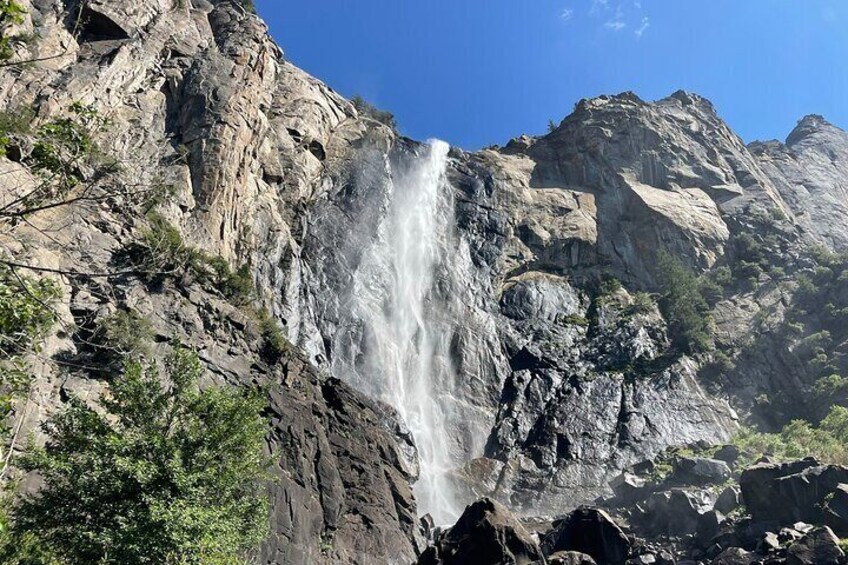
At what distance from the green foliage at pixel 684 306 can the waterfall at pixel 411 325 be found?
2107cm

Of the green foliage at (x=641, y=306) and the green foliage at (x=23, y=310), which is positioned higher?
the green foliage at (x=641, y=306)

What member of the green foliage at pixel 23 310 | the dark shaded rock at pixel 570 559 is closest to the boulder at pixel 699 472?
the dark shaded rock at pixel 570 559

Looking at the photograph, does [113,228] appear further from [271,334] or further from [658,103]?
[658,103]

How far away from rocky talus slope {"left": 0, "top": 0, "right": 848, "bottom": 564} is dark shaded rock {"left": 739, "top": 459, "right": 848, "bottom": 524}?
18.0 inches

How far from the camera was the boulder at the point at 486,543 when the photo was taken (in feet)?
74.1

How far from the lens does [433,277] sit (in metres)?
53.2

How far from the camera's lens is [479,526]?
23.6m

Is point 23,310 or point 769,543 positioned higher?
point 769,543

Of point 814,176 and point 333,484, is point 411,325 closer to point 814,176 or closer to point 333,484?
point 333,484

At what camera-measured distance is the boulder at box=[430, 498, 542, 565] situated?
22.6 m

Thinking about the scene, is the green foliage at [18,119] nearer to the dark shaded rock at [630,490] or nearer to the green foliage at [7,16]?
the green foliage at [7,16]

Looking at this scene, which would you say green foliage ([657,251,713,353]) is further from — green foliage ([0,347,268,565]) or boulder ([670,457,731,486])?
green foliage ([0,347,268,565])

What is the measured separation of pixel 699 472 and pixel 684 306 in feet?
73.6

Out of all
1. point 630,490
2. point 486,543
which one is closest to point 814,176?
point 630,490
